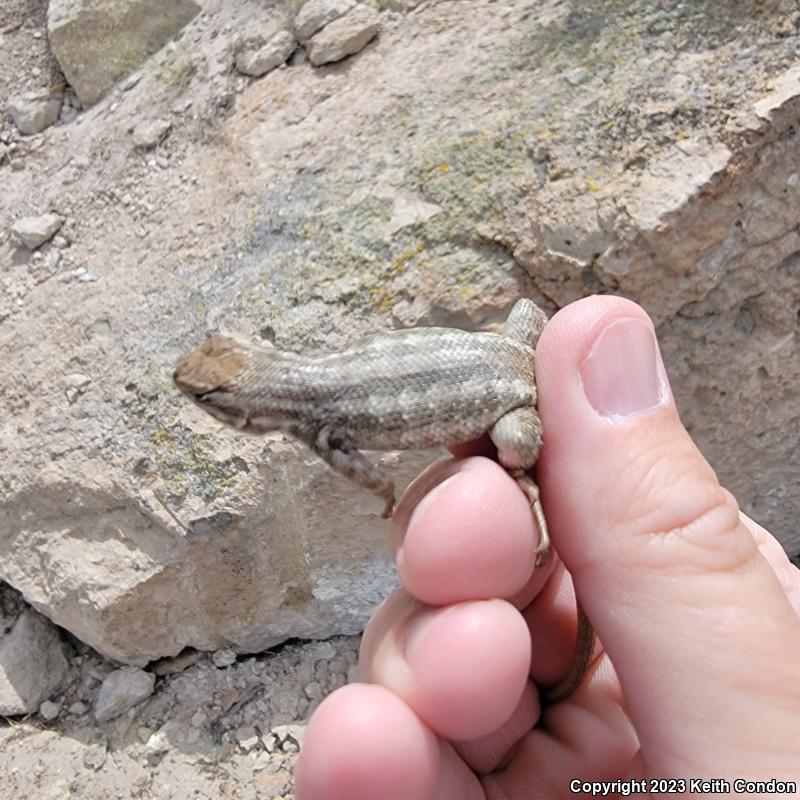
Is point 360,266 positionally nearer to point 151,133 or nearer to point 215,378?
point 215,378

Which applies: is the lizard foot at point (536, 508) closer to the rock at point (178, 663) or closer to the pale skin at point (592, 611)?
the pale skin at point (592, 611)

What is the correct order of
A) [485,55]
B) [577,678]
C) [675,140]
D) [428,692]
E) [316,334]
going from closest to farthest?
[428,692]
[577,678]
[675,140]
[316,334]
[485,55]

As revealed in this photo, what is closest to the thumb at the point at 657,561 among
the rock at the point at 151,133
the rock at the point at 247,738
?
the rock at the point at 247,738

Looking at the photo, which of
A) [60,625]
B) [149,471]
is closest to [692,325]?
[149,471]

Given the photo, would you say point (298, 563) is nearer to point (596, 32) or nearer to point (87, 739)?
point (87, 739)

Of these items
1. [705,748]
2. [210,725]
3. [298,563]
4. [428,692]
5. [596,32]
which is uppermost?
[596,32]
